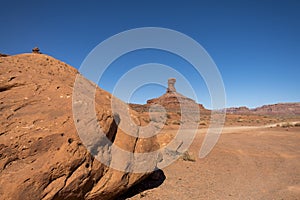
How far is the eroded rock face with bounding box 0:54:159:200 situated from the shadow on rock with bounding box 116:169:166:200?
0.46m

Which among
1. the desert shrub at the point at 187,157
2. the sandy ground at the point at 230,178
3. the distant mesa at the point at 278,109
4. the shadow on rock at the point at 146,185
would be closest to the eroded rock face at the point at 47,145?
the shadow on rock at the point at 146,185

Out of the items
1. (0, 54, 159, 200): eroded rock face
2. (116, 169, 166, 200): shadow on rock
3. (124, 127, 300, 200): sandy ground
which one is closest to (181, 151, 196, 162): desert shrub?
(124, 127, 300, 200): sandy ground

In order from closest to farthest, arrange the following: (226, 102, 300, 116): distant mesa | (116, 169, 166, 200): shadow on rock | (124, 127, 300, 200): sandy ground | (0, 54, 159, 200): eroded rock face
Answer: (0, 54, 159, 200): eroded rock face
(116, 169, 166, 200): shadow on rock
(124, 127, 300, 200): sandy ground
(226, 102, 300, 116): distant mesa

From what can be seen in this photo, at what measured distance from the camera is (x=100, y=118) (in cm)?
465

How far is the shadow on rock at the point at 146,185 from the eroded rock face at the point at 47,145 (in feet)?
1.51

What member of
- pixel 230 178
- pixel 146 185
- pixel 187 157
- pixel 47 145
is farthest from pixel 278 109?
pixel 47 145

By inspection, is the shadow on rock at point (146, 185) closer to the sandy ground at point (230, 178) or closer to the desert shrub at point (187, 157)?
the sandy ground at point (230, 178)

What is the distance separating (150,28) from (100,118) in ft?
22.7

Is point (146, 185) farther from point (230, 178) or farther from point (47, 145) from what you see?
point (47, 145)

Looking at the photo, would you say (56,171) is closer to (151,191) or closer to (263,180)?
(151,191)

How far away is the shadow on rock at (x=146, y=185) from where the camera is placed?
16.9 feet

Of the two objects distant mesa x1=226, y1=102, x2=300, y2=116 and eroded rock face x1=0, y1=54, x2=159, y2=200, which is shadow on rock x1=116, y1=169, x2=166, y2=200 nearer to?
eroded rock face x1=0, y1=54, x2=159, y2=200

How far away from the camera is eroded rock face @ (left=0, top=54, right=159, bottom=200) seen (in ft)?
11.3

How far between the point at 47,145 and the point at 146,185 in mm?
3115
